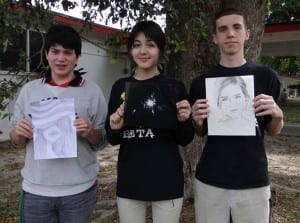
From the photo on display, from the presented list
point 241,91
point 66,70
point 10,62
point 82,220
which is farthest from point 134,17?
point 10,62

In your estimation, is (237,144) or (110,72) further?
(110,72)

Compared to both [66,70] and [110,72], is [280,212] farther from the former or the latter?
[110,72]

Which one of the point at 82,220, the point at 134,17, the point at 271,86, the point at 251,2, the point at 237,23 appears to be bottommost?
the point at 82,220

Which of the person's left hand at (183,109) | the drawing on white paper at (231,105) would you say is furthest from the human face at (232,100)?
the person's left hand at (183,109)

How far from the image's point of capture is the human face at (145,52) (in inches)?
91.2

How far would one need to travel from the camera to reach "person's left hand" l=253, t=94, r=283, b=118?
215 cm

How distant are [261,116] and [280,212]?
287cm

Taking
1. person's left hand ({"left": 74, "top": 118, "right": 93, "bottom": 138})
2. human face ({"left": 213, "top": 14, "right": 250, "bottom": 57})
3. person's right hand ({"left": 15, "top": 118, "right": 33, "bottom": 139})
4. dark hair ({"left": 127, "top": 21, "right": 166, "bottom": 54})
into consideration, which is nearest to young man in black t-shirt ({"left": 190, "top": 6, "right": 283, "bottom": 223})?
human face ({"left": 213, "top": 14, "right": 250, "bottom": 57})

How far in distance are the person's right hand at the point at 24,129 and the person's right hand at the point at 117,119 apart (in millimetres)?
435

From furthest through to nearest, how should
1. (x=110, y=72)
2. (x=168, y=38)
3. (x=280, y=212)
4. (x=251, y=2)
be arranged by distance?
(x=110, y=72) < (x=280, y=212) < (x=251, y=2) < (x=168, y=38)

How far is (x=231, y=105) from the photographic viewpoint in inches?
89.6

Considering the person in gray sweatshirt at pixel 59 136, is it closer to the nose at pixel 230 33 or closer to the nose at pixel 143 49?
the nose at pixel 143 49

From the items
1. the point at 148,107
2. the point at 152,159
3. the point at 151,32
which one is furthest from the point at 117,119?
the point at 151,32

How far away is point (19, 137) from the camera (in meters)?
2.26
